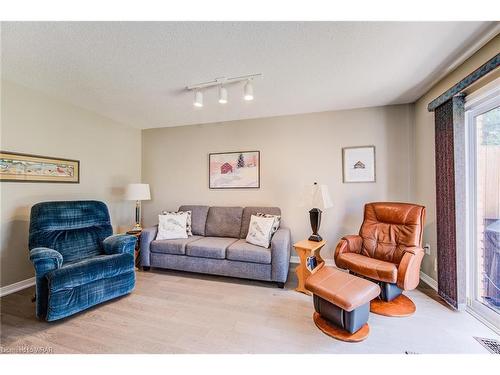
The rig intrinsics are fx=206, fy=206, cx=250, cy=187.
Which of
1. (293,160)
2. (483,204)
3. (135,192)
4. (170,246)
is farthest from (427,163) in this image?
(135,192)

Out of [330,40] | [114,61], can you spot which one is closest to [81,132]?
[114,61]

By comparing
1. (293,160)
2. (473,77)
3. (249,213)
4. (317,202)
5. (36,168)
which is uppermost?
(473,77)

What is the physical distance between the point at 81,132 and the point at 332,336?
390 cm

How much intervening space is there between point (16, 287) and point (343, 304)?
3.45 meters

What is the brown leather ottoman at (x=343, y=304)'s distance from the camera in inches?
62.1

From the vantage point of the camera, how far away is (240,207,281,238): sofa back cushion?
312 cm

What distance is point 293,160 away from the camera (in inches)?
128

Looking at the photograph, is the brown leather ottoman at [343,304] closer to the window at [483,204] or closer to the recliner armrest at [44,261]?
the window at [483,204]

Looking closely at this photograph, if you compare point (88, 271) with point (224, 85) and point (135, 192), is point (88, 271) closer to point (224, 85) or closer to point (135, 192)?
point (135, 192)

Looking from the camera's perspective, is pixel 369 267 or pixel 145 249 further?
pixel 145 249

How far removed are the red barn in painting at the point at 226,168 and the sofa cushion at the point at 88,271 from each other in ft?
6.02

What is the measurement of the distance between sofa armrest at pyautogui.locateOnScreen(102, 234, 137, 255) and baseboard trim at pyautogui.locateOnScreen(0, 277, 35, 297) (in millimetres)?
976

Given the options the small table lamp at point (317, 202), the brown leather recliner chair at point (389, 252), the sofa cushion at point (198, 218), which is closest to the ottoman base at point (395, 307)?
the brown leather recliner chair at point (389, 252)

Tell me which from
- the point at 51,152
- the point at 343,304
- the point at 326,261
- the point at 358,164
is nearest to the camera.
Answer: the point at 343,304
